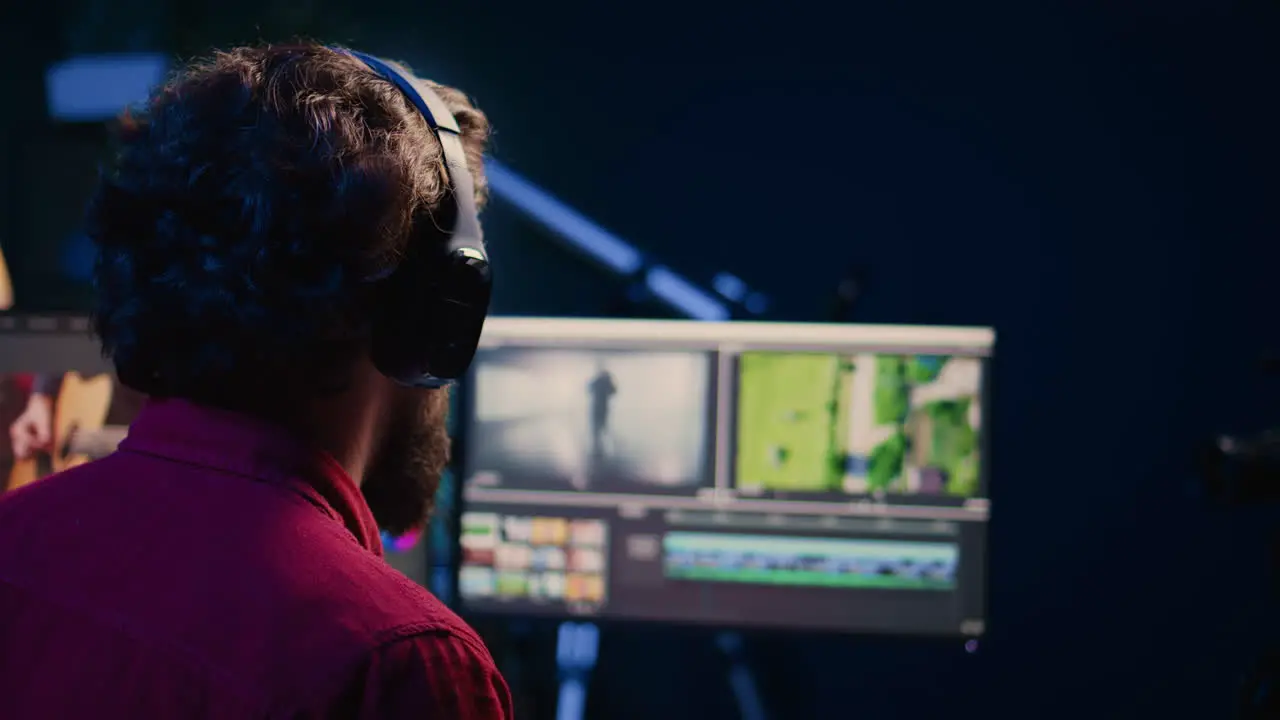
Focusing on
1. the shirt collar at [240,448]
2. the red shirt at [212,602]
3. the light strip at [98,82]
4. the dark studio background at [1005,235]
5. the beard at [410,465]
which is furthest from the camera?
the light strip at [98,82]

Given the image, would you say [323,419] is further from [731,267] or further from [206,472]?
[731,267]

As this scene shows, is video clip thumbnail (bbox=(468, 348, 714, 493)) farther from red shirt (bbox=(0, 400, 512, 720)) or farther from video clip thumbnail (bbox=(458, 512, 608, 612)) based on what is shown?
red shirt (bbox=(0, 400, 512, 720))

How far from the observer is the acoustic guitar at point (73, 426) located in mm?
1272

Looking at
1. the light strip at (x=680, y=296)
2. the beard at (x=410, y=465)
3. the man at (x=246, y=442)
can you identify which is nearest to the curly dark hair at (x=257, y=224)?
the man at (x=246, y=442)

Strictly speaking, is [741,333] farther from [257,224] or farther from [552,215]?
[257,224]

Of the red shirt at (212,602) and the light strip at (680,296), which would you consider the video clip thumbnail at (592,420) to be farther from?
the red shirt at (212,602)

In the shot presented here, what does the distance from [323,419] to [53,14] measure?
1512mm

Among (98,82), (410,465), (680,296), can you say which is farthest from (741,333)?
(98,82)

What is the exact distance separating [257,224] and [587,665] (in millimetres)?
1066

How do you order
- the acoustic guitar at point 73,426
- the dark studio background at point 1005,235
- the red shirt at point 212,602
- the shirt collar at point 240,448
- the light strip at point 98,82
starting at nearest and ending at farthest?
the red shirt at point 212,602 < the shirt collar at point 240,448 < the acoustic guitar at point 73,426 < the dark studio background at point 1005,235 < the light strip at point 98,82

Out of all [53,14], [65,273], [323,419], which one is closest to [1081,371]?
[323,419]

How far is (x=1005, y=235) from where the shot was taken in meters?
1.54

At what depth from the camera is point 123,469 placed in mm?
612

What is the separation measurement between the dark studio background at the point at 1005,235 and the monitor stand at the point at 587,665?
0.03 metres
